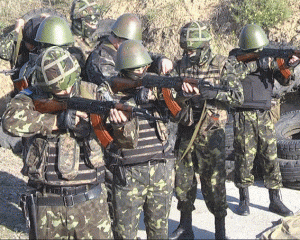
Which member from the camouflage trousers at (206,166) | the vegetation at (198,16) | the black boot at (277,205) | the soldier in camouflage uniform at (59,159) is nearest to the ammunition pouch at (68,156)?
the soldier in camouflage uniform at (59,159)

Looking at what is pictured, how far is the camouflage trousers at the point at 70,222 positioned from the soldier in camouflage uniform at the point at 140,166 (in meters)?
0.65

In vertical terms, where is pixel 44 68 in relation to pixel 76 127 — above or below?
above

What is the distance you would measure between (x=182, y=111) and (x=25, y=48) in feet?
8.23

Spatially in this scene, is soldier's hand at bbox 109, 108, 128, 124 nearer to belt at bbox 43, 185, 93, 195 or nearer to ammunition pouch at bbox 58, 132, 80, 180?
ammunition pouch at bbox 58, 132, 80, 180

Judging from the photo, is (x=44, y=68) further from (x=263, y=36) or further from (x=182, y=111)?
(x=263, y=36)

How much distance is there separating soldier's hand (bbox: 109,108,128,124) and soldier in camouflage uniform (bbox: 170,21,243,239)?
4.94 ft

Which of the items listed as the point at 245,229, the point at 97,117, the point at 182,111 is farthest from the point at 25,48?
the point at 245,229

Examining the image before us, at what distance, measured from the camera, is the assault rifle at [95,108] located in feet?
11.9

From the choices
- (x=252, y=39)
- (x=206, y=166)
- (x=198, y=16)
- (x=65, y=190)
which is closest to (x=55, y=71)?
(x=65, y=190)

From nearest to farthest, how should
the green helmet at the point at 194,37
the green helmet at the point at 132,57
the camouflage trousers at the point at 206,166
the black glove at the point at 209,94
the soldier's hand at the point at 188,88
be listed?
the green helmet at the point at 132,57 < the soldier's hand at the point at 188,88 < the black glove at the point at 209,94 < the green helmet at the point at 194,37 < the camouflage trousers at the point at 206,166

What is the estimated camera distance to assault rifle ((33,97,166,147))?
364cm

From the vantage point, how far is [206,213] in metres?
6.42

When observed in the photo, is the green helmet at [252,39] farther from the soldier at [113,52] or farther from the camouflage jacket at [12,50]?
the camouflage jacket at [12,50]

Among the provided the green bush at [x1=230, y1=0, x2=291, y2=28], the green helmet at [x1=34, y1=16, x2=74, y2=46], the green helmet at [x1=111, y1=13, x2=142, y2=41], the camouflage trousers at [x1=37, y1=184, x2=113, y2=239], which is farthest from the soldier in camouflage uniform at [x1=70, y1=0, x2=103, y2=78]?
the green bush at [x1=230, y1=0, x2=291, y2=28]
